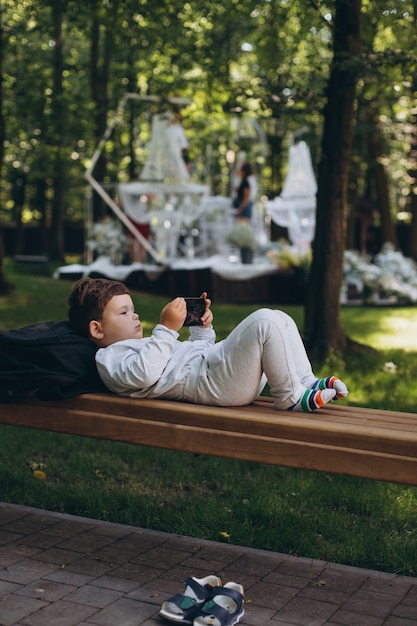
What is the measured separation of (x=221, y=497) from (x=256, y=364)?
4.75 feet

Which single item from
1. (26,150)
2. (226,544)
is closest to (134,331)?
(226,544)

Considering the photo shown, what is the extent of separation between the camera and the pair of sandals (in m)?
3.50

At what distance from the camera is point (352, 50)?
910cm

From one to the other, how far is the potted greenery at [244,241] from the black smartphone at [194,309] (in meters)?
13.9

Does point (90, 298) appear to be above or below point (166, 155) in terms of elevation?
below

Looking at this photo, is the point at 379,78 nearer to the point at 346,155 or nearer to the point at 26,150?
the point at 346,155

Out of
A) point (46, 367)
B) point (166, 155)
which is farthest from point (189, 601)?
point (166, 155)

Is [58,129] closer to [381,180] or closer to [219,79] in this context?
[219,79]

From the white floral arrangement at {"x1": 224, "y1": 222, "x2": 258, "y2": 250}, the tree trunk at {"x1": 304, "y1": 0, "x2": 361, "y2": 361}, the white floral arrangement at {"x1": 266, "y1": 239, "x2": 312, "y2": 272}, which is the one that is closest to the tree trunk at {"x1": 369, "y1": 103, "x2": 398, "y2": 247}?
the white floral arrangement at {"x1": 224, "y1": 222, "x2": 258, "y2": 250}

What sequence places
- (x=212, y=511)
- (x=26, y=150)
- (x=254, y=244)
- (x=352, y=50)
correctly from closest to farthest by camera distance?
(x=212, y=511), (x=352, y=50), (x=254, y=244), (x=26, y=150)

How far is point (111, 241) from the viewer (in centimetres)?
2023

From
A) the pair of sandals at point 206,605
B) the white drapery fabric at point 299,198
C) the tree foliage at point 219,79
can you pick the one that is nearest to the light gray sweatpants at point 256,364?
the pair of sandals at point 206,605

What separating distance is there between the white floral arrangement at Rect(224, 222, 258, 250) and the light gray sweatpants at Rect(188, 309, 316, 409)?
14.1 metres

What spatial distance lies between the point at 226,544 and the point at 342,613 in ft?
2.99
